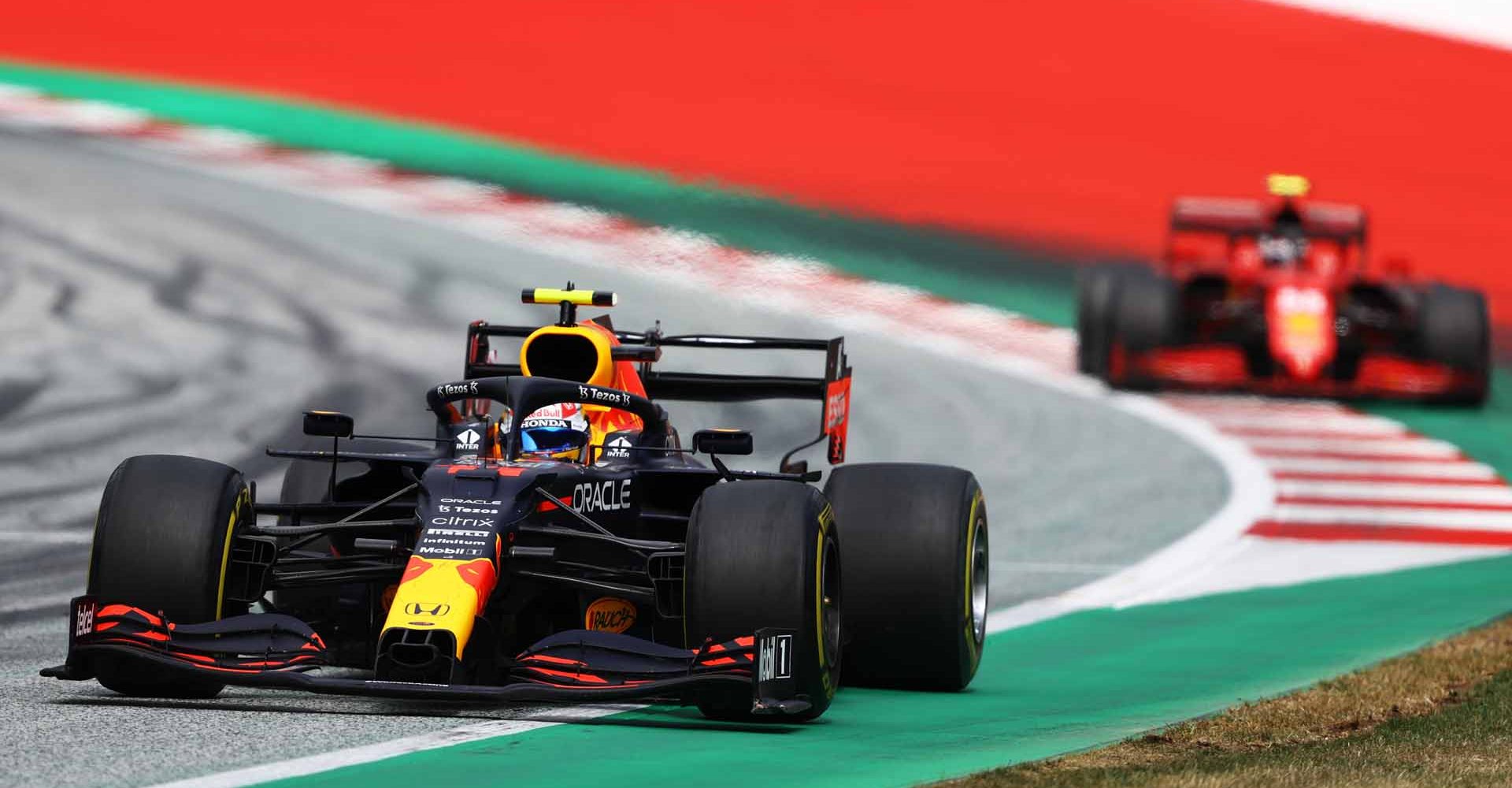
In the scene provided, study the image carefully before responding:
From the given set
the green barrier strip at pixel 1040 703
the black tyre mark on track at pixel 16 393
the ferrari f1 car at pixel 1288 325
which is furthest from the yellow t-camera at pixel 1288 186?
the black tyre mark on track at pixel 16 393

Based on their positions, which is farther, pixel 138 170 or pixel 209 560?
pixel 138 170

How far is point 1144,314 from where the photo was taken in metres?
23.1

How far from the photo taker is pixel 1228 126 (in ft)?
114

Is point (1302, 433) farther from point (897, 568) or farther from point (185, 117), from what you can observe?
point (185, 117)

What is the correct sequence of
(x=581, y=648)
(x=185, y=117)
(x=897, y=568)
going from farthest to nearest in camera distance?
(x=185, y=117) < (x=897, y=568) < (x=581, y=648)

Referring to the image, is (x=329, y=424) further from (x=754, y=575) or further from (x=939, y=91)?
(x=939, y=91)

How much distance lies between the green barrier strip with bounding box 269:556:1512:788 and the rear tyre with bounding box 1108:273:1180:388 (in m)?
7.77

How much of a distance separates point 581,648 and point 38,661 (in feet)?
9.34

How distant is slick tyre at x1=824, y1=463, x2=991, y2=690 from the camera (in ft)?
32.7

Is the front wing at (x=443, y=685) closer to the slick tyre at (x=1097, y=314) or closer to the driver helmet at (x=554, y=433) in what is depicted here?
the driver helmet at (x=554, y=433)

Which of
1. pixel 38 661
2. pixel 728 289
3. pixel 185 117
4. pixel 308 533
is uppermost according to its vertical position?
pixel 185 117

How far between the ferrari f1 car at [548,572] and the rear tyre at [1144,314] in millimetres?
12973

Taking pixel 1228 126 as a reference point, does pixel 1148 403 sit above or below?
below

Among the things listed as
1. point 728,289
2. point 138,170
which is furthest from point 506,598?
point 138,170
